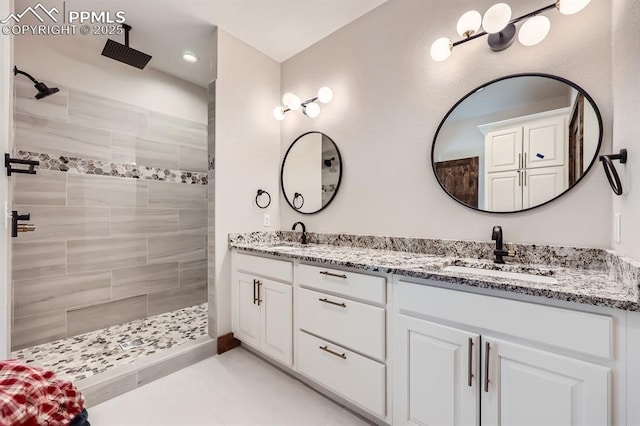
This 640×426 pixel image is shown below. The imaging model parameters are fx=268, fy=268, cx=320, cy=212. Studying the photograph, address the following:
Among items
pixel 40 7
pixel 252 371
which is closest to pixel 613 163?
pixel 252 371

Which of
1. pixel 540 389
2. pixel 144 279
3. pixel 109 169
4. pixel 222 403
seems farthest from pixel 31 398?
pixel 109 169

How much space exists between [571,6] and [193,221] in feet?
11.2

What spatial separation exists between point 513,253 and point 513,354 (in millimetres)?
660

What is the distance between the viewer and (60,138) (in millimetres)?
2254

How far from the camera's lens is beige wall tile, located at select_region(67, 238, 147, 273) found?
92.0 inches

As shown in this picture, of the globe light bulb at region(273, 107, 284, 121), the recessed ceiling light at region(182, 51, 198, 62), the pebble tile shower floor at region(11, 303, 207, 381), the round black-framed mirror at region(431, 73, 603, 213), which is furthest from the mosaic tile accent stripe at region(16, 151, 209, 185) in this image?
the round black-framed mirror at region(431, 73, 603, 213)

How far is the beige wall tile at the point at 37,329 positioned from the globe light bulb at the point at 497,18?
3.67 m

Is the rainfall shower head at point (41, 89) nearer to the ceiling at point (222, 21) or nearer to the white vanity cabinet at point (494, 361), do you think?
the ceiling at point (222, 21)

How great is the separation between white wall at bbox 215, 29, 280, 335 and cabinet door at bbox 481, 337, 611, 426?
1934 millimetres

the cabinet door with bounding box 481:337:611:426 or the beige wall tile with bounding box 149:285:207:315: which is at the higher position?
the cabinet door with bounding box 481:337:611:426

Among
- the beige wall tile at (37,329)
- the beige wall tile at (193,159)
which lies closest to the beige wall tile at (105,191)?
the beige wall tile at (193,159)

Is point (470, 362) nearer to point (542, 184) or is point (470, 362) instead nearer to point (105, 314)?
point (542, 184)

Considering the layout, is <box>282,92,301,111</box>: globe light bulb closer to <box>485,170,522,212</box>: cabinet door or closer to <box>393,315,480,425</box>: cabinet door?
<box>485,170,522,212</box>: cabinet door

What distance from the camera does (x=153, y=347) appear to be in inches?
84.2
